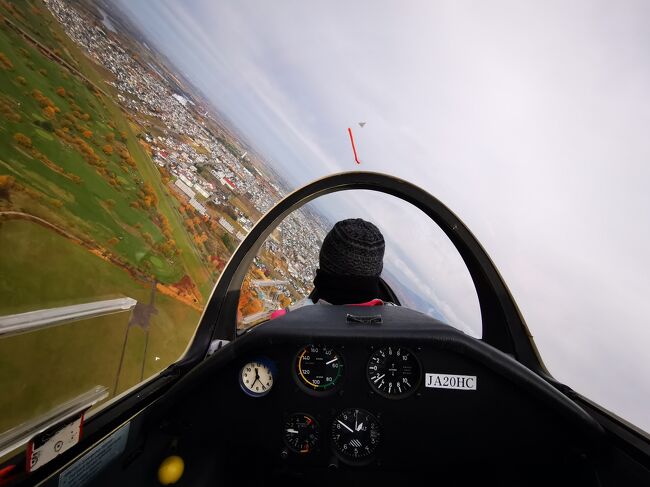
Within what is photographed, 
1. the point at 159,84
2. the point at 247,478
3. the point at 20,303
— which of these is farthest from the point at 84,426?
the point at 159,84

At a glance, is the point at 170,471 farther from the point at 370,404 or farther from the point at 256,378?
the point at 370,404

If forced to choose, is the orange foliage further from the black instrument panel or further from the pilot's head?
the black instrument panel

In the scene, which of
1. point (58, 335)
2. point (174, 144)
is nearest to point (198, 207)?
point (174, 144)

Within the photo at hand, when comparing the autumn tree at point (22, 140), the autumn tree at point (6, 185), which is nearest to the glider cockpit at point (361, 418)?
the autumn tree at point (6, 185)

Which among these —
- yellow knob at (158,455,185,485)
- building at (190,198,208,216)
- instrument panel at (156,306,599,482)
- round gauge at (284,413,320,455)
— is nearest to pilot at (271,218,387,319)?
instrument panel at (156,306,599,482)

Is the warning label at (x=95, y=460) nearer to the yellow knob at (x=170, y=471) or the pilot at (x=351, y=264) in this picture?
the yellow knob at (x=170, y=471)

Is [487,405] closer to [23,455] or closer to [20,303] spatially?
[23,455]
